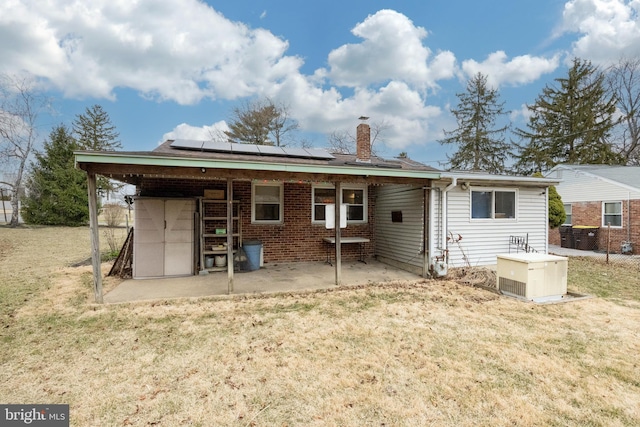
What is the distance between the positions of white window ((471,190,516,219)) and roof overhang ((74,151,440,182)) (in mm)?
3221

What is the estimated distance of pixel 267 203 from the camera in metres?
8.88

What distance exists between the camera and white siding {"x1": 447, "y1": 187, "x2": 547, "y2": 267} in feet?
26.0

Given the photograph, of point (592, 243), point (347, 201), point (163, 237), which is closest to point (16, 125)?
point (163, 237)

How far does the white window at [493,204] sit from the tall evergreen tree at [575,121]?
63.8ft

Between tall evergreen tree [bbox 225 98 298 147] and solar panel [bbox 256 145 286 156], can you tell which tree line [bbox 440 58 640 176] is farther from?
solar panel [bbox 256 145 286 156]

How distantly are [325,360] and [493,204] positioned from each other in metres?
6.96

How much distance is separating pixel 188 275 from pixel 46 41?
14875 mm

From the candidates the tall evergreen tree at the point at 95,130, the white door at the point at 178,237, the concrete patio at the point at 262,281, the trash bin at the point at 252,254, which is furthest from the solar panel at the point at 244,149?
the tall evergreen tree at the point at 95,130

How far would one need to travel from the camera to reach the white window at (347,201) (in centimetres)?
930

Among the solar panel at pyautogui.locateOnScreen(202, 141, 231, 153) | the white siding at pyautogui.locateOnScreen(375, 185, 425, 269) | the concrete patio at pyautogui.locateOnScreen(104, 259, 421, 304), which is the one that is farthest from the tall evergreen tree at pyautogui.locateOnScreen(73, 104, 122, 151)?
the white siding at pyautogui.locateOnScreen(375, 185, 425, 269)

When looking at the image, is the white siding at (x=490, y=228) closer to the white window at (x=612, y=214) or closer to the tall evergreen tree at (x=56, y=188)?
the white window at (x=612, y=214)

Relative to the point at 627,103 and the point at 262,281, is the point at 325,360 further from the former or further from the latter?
the point at 627,103

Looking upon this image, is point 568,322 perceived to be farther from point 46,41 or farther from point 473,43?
point 46,41

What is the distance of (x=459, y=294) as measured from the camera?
20.3 ft
